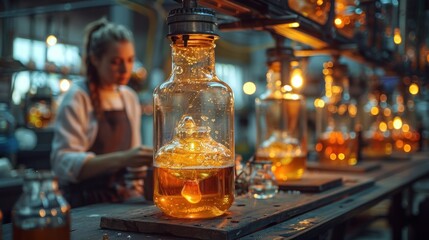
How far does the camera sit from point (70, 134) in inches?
99.3

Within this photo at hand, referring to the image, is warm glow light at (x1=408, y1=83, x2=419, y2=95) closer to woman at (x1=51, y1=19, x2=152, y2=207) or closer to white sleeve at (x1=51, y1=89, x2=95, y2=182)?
woman at (x1=51, y1=19, x2=152, y2=207)

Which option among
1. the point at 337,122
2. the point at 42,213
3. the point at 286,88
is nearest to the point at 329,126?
the point at 337,122

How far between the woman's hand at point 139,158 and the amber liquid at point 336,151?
1297 mm

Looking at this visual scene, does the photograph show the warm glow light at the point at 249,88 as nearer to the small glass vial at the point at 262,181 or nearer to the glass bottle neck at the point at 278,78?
the glass bottle neck at the point at 278,78

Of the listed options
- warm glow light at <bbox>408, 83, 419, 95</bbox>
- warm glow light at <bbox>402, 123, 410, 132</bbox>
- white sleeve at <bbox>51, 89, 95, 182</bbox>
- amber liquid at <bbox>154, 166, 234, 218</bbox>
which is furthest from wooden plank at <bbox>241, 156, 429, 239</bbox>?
warm glow light at <bbox>408, 83, 419, 95</bbox>

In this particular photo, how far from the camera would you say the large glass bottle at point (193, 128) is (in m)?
1.41

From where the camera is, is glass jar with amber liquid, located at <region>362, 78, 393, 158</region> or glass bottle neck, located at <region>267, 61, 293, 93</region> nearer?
glass bottle neck, located at <region>267, 61, 293, 93</region>

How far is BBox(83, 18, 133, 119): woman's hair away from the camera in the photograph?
2627 mm

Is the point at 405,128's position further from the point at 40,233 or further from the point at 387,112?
the point at 40,233

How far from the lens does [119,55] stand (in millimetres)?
2621

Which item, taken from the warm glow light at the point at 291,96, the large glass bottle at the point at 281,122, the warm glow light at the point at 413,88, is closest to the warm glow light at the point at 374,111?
the warm glow light at the point at 413,88

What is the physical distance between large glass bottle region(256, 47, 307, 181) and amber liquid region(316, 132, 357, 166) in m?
0.53

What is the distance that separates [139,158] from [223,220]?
87 cm

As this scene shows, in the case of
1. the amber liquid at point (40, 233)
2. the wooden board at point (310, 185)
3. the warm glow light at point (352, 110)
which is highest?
the warm glow light at point (352, 110)
